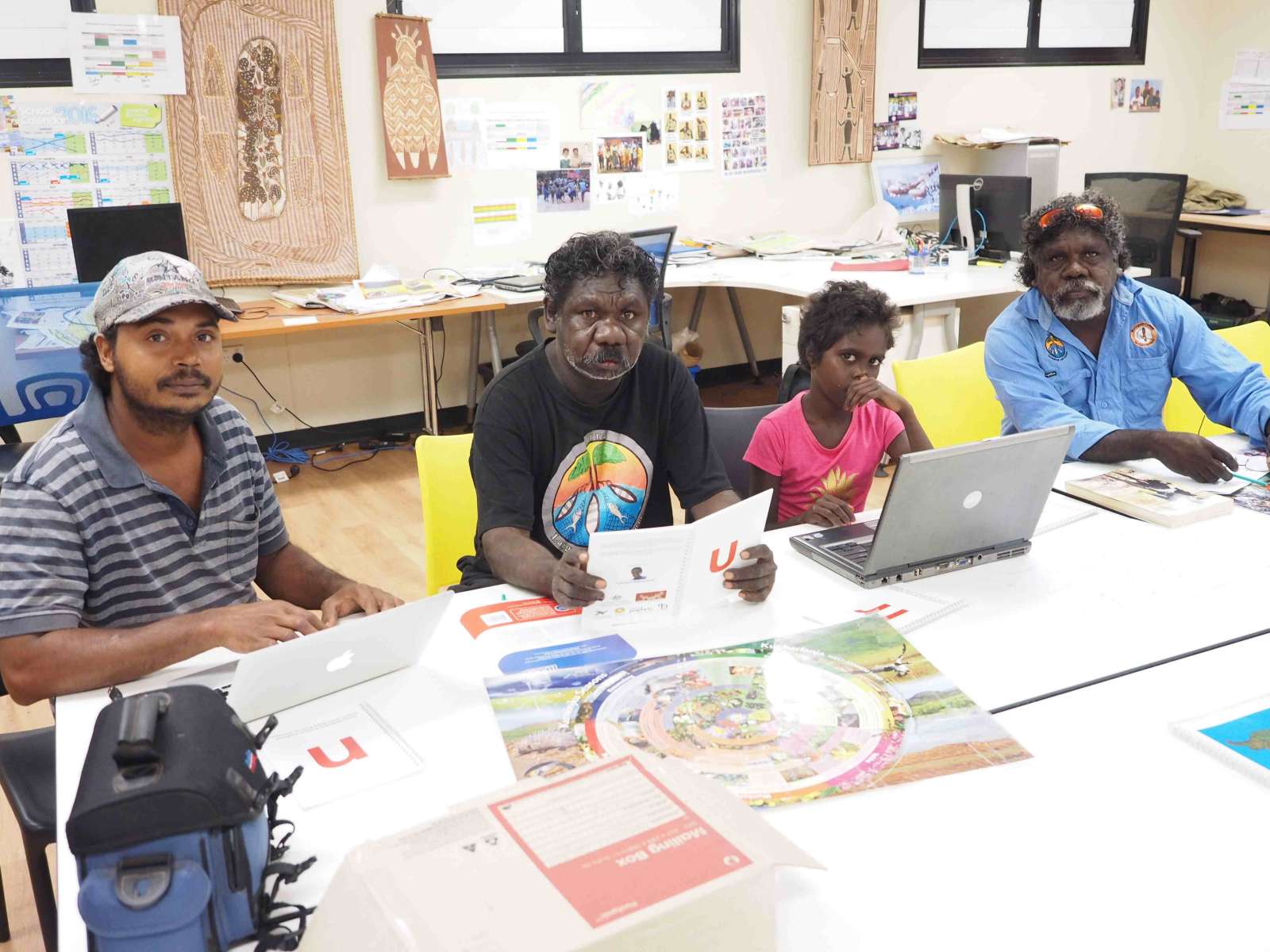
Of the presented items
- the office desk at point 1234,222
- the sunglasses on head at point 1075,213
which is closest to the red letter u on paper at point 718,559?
the sunglasses on head at point 1075,213

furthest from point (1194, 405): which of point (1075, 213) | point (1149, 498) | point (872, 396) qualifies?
point (872, 396)

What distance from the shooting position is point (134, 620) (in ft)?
5.45

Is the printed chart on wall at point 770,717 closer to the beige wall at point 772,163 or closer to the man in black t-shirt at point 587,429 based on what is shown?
the man in black t-shirt at point 587,429

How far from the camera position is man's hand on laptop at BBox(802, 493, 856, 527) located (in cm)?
203

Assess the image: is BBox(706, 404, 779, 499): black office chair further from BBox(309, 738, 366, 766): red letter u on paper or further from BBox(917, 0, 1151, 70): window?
→ BBox(917, 0, 1151, 70): window

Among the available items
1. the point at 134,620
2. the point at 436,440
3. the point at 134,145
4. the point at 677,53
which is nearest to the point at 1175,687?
the point at 436,440

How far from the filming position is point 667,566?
1616 mm

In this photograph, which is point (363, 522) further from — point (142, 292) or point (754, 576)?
point (754, 576)

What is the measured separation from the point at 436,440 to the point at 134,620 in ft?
2.02

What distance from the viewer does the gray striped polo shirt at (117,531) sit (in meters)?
1.49

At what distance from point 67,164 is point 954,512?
149 inches

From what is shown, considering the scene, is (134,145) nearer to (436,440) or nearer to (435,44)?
(435,44)

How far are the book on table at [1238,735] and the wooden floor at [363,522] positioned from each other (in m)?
1.79

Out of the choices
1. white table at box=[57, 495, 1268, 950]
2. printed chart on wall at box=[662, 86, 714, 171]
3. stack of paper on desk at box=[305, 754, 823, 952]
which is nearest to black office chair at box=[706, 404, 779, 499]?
white table at box=[57, 495, 1268, 950]
